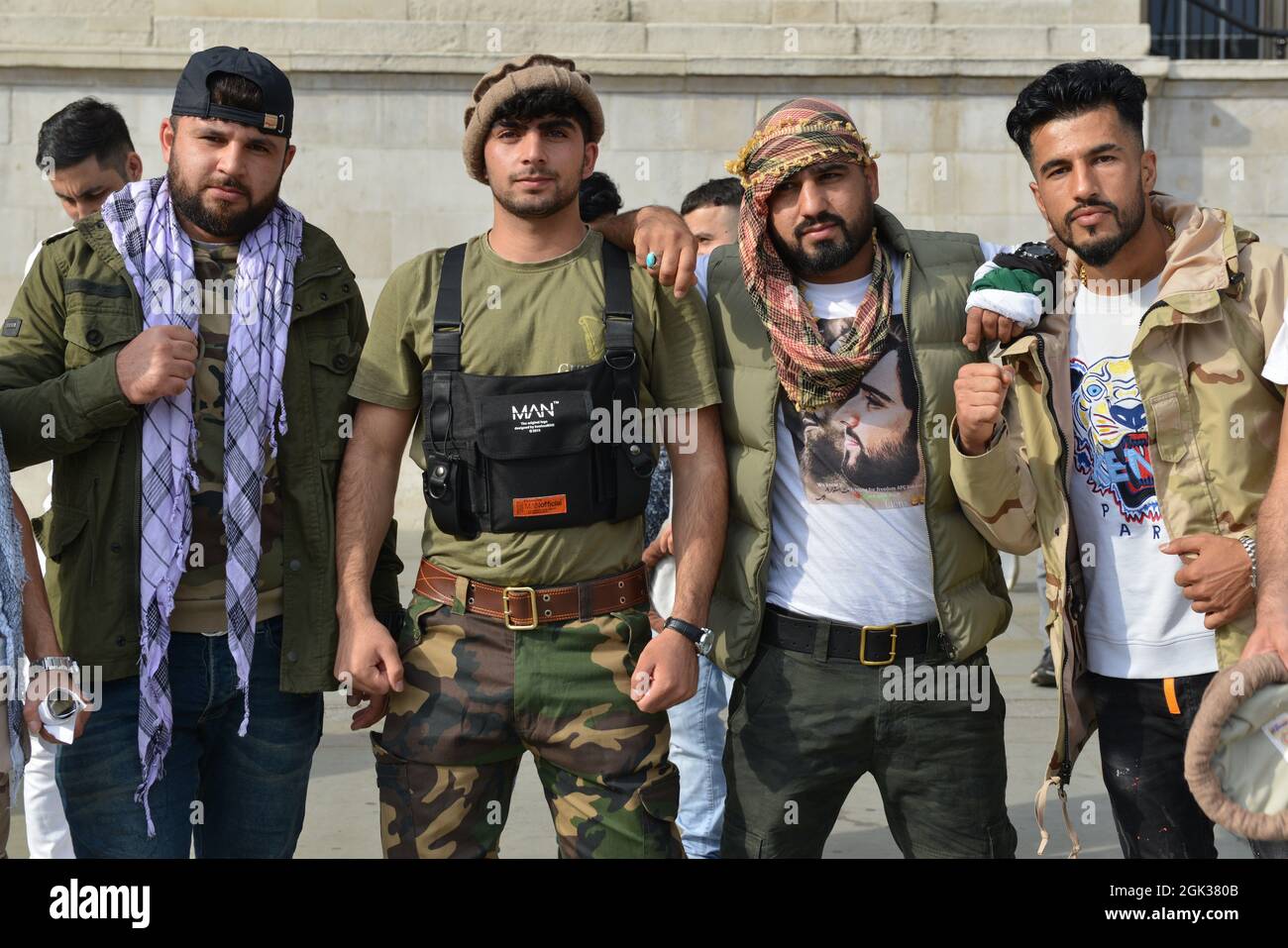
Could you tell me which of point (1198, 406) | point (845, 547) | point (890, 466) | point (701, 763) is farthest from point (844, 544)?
point (701, 763)

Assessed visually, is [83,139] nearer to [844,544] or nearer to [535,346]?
[535,346]

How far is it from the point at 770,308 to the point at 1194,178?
858cm

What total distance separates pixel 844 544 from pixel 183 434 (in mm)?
1629

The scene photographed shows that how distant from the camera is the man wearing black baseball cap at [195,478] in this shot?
3352 millimetres

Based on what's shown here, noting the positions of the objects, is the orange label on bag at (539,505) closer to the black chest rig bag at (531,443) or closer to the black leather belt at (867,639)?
the black chest rig bag at (531,443)

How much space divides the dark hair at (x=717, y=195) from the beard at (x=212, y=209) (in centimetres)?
232

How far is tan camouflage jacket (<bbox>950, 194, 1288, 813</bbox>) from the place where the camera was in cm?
323

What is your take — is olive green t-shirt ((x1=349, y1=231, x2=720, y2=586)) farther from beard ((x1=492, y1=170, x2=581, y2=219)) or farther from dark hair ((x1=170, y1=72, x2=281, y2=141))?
dark hair ((x1=170, y1=72, x2=281, y2=141))

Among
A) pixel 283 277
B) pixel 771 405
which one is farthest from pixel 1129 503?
pixel 283 277

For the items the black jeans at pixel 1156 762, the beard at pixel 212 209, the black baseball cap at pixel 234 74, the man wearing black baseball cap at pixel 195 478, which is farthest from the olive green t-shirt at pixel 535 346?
the black jeans at pixel 1156 762

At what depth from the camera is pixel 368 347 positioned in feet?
11.4

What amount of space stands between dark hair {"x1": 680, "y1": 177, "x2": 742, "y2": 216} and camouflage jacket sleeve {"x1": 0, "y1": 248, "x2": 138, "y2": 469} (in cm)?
272

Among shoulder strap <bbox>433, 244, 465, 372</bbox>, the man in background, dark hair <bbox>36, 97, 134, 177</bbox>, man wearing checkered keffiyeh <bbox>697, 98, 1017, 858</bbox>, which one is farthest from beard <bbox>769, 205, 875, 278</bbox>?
dark hair <bbox>36, 97, 134, 177</bbox>
